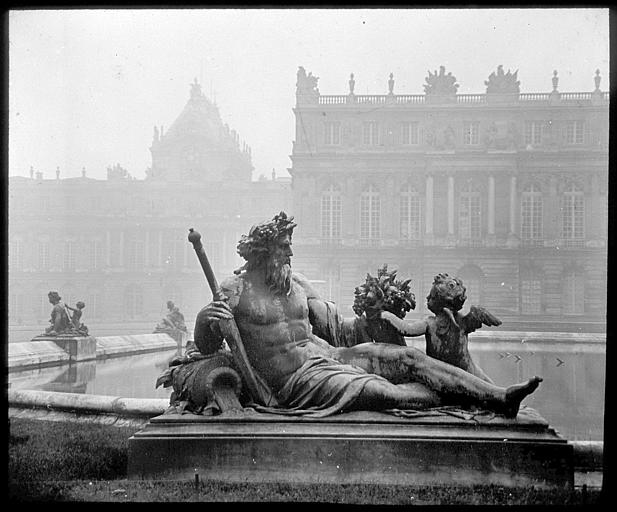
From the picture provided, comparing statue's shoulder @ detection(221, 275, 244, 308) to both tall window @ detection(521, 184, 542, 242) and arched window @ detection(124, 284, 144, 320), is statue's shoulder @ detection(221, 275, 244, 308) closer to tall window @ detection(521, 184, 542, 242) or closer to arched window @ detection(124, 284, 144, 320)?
tall window @ detection(521, 184, 542, 242)

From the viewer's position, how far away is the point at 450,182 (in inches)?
2215

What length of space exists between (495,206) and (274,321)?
173ft

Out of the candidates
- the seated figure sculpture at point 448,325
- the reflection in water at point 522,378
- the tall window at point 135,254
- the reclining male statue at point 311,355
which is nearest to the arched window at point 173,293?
the tall window at point 135,254

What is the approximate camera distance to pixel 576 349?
55.9ft

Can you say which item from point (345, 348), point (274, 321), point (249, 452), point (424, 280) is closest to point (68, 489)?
point (249, 452)

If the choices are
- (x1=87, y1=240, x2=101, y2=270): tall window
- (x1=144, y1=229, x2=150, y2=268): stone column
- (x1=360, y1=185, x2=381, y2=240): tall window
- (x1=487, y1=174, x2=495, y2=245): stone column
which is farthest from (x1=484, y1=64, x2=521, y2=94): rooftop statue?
(x1=87, y1=240, x2=101, y2=270): tall window

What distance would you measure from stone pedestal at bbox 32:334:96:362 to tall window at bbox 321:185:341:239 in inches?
1678

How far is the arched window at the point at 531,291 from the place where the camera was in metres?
53.8

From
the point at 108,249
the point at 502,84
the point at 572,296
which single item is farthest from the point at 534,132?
the point at 108,249

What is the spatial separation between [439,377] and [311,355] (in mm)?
868

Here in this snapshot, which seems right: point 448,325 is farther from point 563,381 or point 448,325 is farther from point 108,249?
point 108,249

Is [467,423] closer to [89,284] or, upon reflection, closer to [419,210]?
[419,210]

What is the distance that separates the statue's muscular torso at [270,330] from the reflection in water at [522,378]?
117 inches

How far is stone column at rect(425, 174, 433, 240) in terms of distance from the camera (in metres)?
56.1
